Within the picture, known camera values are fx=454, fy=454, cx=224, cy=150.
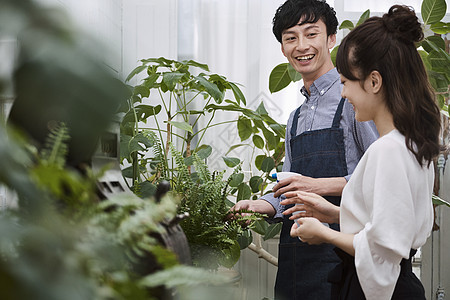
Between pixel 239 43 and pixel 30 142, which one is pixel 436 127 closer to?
pixel 30 142

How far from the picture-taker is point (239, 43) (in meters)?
2.74

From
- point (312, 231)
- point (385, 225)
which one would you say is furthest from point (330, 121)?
point (385, 225)

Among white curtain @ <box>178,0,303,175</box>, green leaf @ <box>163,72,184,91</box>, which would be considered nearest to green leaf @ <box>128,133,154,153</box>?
green leaf @ <box>163,72,184,91</box>

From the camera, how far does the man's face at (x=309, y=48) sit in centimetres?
170

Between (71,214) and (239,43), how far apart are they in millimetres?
2532

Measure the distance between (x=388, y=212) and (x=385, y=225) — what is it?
1.2 inches

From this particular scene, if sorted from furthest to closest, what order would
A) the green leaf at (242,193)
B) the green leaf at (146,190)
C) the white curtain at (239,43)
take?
the white curtain at (239,43), the green leaf at (242,193), the green leaf at (146,190)

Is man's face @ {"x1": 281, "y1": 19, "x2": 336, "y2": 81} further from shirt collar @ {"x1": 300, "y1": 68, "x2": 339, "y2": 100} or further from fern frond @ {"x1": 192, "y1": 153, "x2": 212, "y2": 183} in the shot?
fern frond @ {"x1": 192, "y1": 153, "x2": 212, "y2": 183}

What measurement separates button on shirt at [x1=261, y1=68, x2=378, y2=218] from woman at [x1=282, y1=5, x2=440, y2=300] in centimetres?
32

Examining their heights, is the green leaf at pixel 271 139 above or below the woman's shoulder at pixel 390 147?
below

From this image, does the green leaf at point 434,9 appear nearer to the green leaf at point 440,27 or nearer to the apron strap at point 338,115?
the green leaf at point 440,27

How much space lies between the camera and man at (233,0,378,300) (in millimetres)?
1513

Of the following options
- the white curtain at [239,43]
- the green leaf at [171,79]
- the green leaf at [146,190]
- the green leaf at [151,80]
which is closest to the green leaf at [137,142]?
A: the green leaf at [146,190]

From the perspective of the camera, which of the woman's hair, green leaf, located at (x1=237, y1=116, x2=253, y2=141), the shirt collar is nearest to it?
the woman's hair
